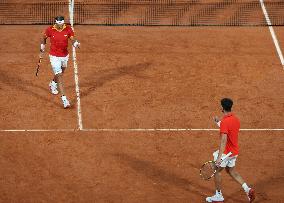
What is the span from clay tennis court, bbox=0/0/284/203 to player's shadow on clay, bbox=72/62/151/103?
0.03 m

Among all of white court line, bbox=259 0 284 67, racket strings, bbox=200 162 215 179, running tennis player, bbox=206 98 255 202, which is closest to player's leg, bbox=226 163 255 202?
running tennis player, bbox=206 98 255 202

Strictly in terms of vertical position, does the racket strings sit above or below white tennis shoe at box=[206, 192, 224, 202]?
above

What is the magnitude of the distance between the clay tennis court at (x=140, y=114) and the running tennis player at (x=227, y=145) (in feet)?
2.11

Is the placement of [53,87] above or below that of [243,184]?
above

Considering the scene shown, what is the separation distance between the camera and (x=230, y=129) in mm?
13836

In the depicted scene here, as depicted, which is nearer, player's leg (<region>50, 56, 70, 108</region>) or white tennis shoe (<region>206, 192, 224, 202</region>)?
white tennis shoe (<region>206, 192, 224, 202</region>)

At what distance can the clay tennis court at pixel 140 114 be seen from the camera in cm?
1553

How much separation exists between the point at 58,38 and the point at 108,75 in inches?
112

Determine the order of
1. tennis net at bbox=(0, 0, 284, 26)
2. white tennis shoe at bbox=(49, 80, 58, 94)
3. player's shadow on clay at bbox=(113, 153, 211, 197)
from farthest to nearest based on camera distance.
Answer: tennis net at bbox=(0, 0, 284, 26) < white tennis shoe at bbox=(49, 80, 58, 94) < player's shadow on clay at bbox=(113, 153, 211, 197)

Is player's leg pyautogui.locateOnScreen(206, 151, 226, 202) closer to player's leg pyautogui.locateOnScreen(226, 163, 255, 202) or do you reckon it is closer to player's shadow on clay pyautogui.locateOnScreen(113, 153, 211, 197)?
player's leg pyautogui.locateOnScreen(226, 163, 255, 202)

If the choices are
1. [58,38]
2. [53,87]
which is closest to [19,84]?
[53,87]

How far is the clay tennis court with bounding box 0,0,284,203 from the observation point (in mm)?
15531

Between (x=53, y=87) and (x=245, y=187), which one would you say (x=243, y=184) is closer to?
(x=245, y=187)

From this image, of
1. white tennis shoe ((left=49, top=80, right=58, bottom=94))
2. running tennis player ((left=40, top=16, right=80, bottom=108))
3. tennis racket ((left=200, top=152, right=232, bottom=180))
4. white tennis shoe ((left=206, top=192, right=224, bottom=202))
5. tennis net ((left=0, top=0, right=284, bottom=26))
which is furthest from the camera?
tennis net ((left=0, top=0, right=284, bottom=26))
